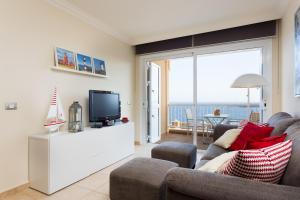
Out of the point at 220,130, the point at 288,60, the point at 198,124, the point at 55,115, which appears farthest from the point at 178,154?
the point at 198,124

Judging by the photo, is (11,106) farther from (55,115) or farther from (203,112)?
(203,112)

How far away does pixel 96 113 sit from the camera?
2.97 meters

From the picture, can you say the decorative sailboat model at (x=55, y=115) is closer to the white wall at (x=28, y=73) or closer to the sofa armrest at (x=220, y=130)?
the white wall at (x=28, y=73)

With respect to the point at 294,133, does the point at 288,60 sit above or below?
above

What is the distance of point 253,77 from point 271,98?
78 cm

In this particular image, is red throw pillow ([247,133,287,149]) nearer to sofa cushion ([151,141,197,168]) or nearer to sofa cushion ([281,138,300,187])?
sofa cushion ([281,138,300,187])

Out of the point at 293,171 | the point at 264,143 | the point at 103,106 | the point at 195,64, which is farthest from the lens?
the point at 195,64

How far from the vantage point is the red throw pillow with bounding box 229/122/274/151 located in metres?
1.89

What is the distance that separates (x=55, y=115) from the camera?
2359 millimetres

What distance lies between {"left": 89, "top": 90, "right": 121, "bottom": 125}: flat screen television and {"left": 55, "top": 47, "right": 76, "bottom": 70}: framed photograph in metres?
0.51

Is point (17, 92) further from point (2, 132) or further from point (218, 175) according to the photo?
point (218, 175)

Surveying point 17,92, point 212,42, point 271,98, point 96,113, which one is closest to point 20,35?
point 17,92

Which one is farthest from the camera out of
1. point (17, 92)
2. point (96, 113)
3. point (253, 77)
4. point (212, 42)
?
point (212, 42)

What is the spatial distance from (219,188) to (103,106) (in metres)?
2.52
